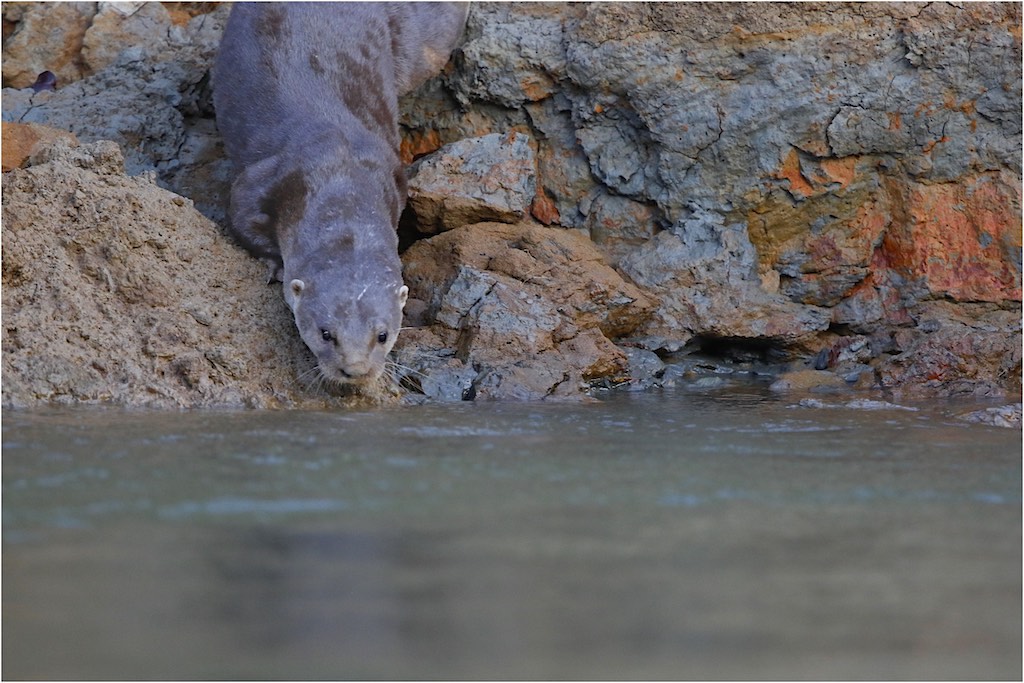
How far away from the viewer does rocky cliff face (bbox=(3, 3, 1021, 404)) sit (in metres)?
5.89

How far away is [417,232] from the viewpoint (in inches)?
239

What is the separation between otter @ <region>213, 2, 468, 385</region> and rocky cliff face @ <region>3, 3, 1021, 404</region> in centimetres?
34

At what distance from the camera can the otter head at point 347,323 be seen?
4.45 m

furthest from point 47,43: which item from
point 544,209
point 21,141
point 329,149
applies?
point 544,209

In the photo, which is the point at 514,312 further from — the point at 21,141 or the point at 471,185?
the point at 21,141

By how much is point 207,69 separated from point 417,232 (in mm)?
1645

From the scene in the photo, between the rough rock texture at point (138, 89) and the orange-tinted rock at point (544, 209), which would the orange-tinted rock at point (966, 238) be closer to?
the orange-tinted rock at point (544, 209)

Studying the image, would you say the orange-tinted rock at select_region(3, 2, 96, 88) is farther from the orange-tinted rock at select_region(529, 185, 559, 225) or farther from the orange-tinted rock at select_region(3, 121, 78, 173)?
the orange-tinted rock at select_region(529, 185, 559, 225)

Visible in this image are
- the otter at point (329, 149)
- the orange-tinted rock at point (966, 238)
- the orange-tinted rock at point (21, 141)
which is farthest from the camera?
the orange-tinted rock at point (966, 238)

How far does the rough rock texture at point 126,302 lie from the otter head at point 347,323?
0.19 m

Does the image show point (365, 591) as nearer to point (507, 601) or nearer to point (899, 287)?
point (507, 601)

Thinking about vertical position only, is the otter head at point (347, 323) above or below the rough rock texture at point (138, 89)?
below

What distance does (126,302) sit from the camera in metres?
4.72

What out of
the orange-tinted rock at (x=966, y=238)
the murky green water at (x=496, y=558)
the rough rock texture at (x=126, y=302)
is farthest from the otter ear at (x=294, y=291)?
the orange-tinted rock at (x=966, y=238)
